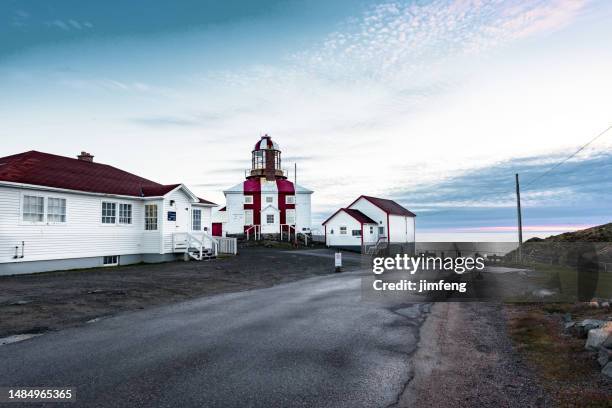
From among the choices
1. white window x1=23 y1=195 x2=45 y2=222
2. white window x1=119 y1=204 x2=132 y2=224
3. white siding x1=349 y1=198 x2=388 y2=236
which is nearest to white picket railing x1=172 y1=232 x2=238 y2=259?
white window x1=119 y1=204 x2=132 y2=224

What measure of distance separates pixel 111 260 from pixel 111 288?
11.2 metres

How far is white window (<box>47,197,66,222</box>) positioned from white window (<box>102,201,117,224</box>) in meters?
2.70

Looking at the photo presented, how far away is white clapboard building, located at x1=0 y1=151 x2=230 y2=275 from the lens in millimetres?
20094

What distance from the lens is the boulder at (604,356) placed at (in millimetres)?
7078

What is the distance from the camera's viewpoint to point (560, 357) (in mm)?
7844

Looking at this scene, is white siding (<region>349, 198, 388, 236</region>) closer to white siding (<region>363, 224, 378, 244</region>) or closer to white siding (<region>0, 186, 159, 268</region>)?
white siding (<region>363, 224, 378, 244</region>)

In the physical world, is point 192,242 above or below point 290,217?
below

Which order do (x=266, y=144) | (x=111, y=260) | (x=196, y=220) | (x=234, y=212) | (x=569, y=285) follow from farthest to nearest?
(x=266, y=144), (x=234, y=212), (x=196, y=220), (x=111, y=260), (x=569, y=285)

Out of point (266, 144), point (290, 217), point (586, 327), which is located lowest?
point (586, 327)

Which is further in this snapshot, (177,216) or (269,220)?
(269,220)

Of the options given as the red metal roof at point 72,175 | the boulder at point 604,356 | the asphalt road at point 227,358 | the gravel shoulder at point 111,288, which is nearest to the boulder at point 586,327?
the boulder at point 604,356

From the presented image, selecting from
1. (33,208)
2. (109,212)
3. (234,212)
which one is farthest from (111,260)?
(234,212)

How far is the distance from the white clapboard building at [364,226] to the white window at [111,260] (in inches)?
1076

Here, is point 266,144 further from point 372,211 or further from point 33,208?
point 33,208
